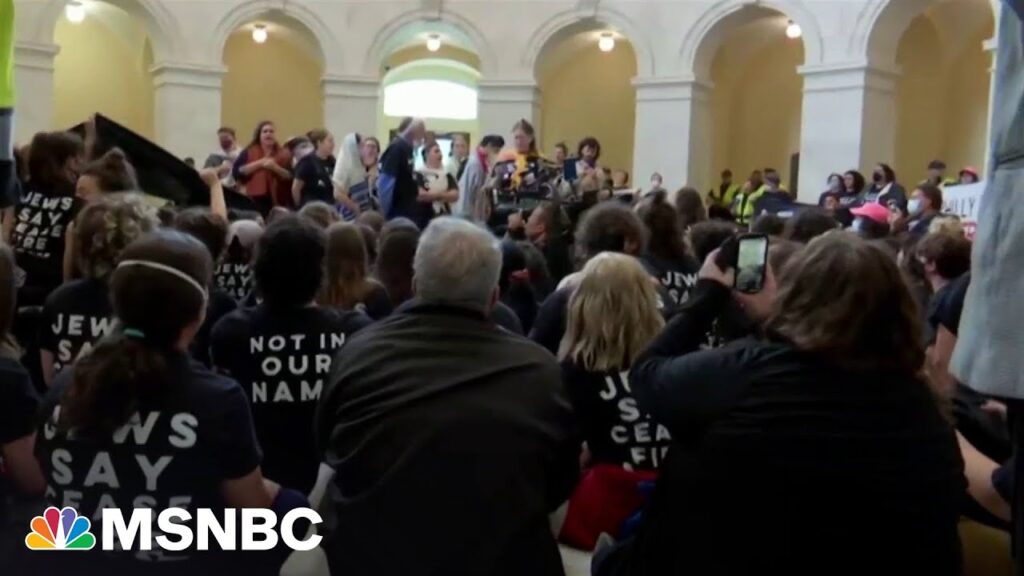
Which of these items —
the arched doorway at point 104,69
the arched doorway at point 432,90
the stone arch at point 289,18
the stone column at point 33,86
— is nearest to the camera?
the stone column at point 33,86

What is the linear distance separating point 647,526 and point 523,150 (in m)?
8.98

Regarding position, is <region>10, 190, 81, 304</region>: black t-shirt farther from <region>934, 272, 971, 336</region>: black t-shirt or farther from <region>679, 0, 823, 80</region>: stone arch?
<region>679, 0, 823, 80</region>: stone arch

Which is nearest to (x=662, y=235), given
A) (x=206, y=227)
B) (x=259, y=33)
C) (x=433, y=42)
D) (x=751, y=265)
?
(x=206, y=227)

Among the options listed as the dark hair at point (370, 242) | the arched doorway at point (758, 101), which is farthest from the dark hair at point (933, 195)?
the arched doorway at point (758, 101)

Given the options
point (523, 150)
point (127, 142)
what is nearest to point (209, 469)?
point (127, 142)

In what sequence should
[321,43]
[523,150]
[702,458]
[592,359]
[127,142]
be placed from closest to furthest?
[702,458] < [592,359] < [127,142] < [523,150] < [321,43]

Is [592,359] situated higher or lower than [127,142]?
lower

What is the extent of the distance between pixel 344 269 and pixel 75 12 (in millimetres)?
19370

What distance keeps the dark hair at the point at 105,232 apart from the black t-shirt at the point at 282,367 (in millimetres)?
552

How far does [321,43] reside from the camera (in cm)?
1903

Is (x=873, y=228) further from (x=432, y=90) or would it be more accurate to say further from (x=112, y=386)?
(x=432, y=90)

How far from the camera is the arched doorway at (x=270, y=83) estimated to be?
74.6 feet

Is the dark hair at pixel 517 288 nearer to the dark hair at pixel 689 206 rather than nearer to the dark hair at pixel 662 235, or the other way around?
the dark hair at pixel 662 235

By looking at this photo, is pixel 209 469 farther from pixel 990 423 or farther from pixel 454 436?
pixel 990 423
